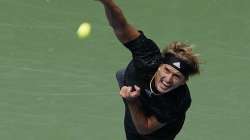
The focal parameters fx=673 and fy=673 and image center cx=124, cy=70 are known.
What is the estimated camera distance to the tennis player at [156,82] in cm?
A: 268

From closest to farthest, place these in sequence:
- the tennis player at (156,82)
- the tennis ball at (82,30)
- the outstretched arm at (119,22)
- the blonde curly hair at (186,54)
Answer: the outstretched arm at (119,22)
the tennis player at (156,82)
the blonde curly hair at (186,54)
the tennis ball at (82,30)

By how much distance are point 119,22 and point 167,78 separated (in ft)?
1.11

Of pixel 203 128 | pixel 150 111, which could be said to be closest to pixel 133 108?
pixel 150 111

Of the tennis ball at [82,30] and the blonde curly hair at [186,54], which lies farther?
the tennis ball at [82,30]

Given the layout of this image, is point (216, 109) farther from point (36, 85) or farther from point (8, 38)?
point (8, 38)

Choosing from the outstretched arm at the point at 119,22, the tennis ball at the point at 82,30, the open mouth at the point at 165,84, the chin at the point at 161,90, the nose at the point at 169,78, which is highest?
the outstretched arm at the point at 119,22

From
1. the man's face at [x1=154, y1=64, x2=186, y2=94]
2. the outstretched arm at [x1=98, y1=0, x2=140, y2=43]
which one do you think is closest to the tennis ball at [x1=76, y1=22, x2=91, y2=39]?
the man's face at [x1=154, y1=64, x2=186, y2=94]

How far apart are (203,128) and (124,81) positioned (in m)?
1.89

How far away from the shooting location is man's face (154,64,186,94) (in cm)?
275

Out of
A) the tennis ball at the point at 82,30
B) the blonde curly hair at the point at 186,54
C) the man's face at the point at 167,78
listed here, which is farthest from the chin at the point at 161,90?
the tennis ball at the point at 82,30

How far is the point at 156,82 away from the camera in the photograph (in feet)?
9.05

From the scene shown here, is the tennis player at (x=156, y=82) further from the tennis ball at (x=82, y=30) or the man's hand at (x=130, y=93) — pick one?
the tennis ball at (x=82, y=30)

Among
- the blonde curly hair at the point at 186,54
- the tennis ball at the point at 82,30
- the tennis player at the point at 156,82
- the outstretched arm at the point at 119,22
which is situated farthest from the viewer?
the tennis ball at the point at 82,30

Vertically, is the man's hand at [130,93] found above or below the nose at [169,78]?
above
